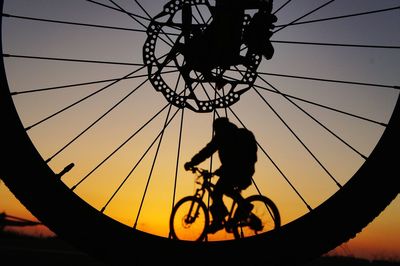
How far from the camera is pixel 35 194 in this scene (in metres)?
3.14

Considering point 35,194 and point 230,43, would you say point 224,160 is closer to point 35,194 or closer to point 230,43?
point 230,43

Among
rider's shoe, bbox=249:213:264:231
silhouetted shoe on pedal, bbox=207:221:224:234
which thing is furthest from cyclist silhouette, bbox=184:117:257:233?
rider's shoe, bbox=249:213:264:231

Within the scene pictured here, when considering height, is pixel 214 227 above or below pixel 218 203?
below

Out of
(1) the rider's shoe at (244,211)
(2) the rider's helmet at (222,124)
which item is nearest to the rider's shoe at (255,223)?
(1) the rider's shoe at (244,211)

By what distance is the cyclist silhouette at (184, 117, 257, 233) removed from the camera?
394 cm

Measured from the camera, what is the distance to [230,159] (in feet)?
13.2

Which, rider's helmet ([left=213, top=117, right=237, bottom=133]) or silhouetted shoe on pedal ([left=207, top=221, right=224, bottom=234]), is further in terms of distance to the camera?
silhouetted shoe on pedal ([left=207, top=221, right=224, bottom=234])

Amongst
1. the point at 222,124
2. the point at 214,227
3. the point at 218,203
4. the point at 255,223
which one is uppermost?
the point at 222,124

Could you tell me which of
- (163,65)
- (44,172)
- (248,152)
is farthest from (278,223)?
(44,172)

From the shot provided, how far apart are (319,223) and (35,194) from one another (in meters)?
1.82

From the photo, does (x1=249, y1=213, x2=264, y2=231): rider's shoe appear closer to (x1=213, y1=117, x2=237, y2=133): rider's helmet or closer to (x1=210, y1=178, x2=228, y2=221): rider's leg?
(x1=210, y1=178, x2=228, y2=221): rider's leg

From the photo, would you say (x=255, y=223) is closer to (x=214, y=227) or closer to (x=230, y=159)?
(x=214, y=227)

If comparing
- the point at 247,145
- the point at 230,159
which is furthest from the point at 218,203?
the point at 247,145

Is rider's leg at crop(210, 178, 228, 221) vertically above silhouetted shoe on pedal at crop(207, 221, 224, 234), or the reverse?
rider's leg at crop(210, 178, 228, 221)
